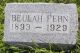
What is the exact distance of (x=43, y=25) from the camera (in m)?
3.16

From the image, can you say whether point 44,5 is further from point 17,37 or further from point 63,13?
point 17,37

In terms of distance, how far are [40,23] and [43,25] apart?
0.12 feet

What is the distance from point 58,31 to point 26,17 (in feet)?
1.20

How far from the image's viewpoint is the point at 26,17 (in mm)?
3191

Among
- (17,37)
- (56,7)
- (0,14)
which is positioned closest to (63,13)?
(56,7)

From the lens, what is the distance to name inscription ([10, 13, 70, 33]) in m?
3.13

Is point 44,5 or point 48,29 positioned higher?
point 44,5

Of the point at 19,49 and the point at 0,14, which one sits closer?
the point at 19,49

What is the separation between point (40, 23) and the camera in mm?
3158

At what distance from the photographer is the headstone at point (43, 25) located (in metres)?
3.13

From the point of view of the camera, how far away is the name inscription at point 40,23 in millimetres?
3134

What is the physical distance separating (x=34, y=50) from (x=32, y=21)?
→ 30 centimetres

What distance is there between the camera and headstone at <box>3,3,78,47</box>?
10.3ft

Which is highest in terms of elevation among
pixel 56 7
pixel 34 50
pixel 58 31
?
pixel 56 7
